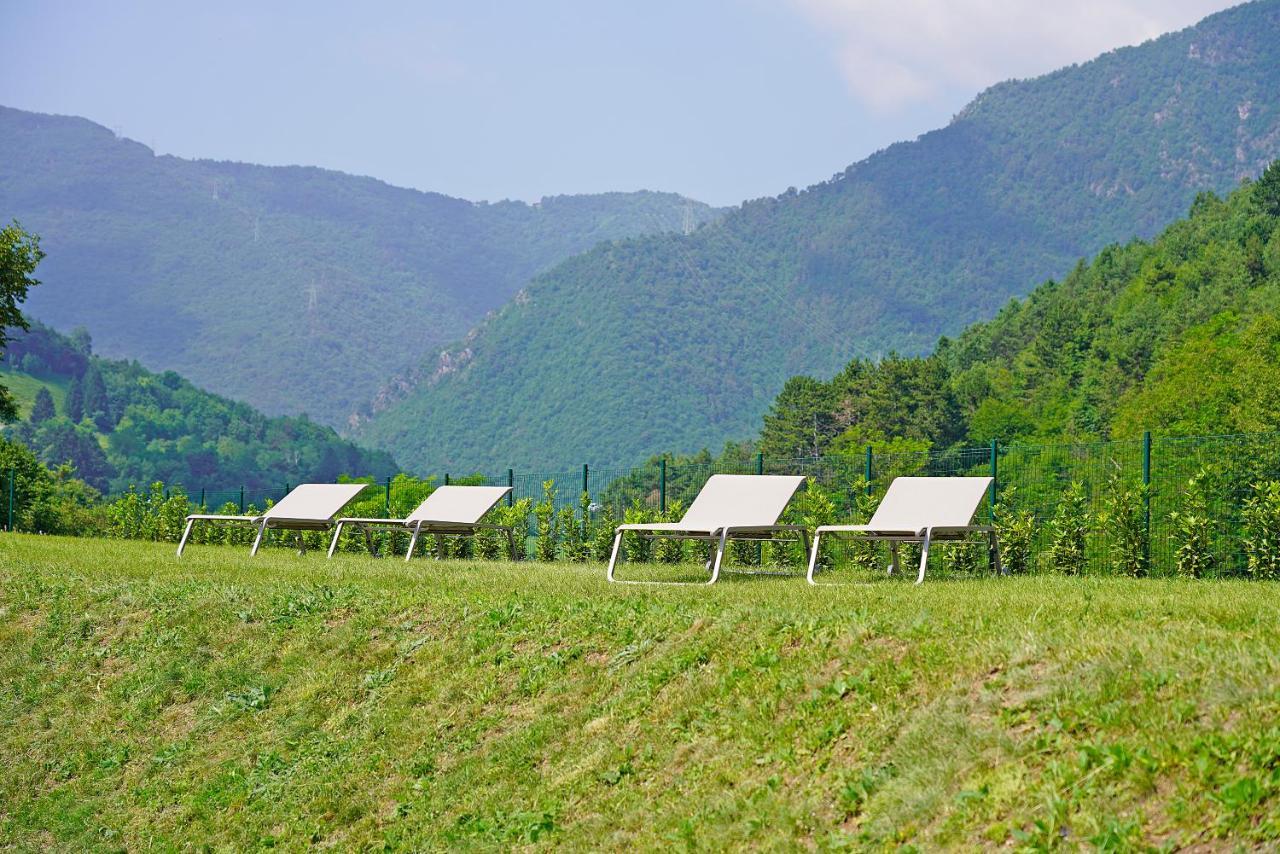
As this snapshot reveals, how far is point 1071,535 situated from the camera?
11367 millimetres

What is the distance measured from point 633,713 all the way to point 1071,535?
682 centimetres

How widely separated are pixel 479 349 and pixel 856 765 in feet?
326

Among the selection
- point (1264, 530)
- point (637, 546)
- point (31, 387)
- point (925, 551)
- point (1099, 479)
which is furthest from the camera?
point (31, 387)

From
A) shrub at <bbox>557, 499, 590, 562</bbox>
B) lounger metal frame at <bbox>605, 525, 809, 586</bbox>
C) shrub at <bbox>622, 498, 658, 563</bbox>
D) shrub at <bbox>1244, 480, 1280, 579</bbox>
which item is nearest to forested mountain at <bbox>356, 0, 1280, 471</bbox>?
shrub at <bbox>557, 499, 590, 562</bbox>

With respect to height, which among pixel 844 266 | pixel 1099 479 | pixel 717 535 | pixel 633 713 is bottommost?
pixel 633 713

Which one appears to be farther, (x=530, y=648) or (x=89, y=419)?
(x=89, y=419)

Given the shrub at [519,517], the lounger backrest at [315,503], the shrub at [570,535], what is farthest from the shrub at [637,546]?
the lounger backrest at [315,503]

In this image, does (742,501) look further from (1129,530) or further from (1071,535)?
(1129,530)

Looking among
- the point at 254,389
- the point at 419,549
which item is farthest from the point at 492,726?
the point at 254,389

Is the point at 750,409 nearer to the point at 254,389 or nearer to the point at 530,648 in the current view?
the point at 254,389

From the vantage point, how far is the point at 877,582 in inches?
343

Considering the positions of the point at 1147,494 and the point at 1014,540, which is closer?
the point at 1147,494

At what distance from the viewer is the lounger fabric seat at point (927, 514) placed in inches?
340

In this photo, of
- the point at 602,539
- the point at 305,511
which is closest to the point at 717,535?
the point at 602,539
